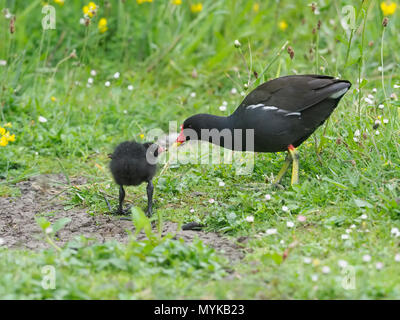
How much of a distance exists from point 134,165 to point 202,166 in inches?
47.9

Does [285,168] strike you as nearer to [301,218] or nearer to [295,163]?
[295,163]

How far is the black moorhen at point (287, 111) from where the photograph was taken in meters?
5.07

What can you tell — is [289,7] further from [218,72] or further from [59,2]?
[59,2]

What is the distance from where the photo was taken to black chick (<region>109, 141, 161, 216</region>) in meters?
4.79

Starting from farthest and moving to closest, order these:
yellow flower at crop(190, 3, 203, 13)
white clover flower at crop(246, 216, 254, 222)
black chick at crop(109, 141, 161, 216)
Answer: yellow flower at crop(190, 3, 203, 13) < black chick at crop(109, 141, 161, 216) < white clover flower at crop(246, 216, 254, 222)

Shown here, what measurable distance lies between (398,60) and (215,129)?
11.0 feet

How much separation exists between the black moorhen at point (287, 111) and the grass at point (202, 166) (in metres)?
0.26

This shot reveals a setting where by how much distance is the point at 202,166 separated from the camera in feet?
19.3

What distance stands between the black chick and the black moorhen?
2.60 ft

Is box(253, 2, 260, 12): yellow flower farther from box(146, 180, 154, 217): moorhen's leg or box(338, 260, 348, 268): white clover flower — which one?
box(338, 260, 348, 268): white clover flower

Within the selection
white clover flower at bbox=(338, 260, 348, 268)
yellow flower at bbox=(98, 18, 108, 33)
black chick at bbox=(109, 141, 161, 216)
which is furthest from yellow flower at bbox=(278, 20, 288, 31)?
white clover flower at bbox=(338, 260, 348, 268)

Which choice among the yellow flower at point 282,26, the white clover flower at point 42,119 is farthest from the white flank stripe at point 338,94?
the yellow flower at point 282,26

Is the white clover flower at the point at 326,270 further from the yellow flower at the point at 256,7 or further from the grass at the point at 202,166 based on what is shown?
the yellow flower at the point at 256,7

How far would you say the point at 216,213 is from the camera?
4.70 meters
